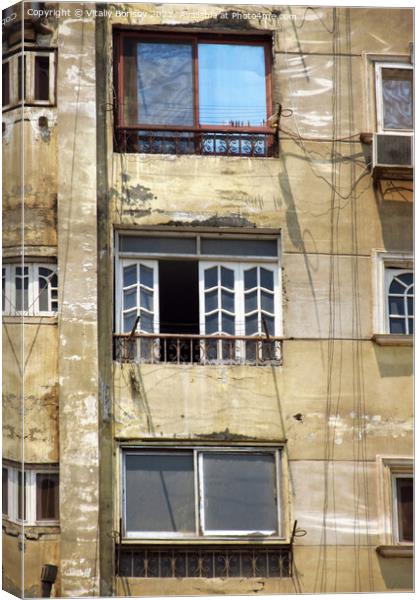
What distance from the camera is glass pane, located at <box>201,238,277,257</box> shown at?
1264 cm

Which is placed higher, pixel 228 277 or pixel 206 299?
pixel 228 277

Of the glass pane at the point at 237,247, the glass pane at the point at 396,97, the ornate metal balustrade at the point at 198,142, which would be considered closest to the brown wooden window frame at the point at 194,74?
the ornate metal balustrade at the point at 198,142

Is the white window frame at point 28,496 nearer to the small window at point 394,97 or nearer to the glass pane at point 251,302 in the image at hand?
the glass pane at point 251,302

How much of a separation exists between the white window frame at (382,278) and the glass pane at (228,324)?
48.2 inches

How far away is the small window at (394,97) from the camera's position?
12.9 meters

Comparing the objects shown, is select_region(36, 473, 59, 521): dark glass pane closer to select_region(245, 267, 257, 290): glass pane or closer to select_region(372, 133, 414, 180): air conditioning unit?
select_region(245, 267, 257, 290): glass pane

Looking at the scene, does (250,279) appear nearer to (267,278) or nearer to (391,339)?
(267,278)

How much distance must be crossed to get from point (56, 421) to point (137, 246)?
166 centimetres

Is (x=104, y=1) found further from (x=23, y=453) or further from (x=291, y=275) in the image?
(x=23, y=453)

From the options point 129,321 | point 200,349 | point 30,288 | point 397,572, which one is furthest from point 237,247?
point 397,572

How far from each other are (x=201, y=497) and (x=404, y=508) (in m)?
1.74

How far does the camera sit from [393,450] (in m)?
12.4

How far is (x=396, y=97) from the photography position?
42.4 feet

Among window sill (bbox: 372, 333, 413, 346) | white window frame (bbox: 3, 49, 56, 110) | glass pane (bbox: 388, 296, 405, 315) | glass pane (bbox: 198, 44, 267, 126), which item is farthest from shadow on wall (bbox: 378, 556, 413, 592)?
white window frame (bbox: 3, 49, 56, 110)
